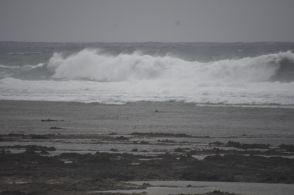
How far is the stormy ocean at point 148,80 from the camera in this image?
3706cm

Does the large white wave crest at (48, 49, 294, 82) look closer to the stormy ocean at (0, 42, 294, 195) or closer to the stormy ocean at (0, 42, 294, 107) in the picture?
the stormy ocean at (0, 42, 294, 107)

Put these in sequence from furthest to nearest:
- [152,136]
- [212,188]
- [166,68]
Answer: [166,68]
[152,136]
[212,188]

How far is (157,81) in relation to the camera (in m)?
50.9

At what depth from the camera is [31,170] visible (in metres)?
15.7

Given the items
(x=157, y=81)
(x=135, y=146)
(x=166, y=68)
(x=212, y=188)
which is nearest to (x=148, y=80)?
(x=157, y=81)

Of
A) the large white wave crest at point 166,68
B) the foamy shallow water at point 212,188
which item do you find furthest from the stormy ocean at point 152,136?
the large white wave crest at point 166,68

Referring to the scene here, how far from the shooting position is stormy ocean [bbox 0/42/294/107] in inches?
1459

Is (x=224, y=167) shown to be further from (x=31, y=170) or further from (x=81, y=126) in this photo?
(x=81, y=126)

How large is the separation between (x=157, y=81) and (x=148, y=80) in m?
1.24

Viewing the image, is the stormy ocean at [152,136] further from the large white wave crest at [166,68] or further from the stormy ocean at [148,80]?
the large white wave crest at [166,68]

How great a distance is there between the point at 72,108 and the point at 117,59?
2857 cm

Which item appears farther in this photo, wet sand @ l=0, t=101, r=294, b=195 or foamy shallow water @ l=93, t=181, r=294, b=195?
wet sand @ l=0, t=101, r=294, b=195

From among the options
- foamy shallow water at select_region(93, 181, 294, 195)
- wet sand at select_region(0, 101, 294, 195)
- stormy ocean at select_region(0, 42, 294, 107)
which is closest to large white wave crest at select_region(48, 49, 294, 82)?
stormy ocean at select_region(0, 42, 294, 107)

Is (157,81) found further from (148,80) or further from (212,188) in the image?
(212,188)
